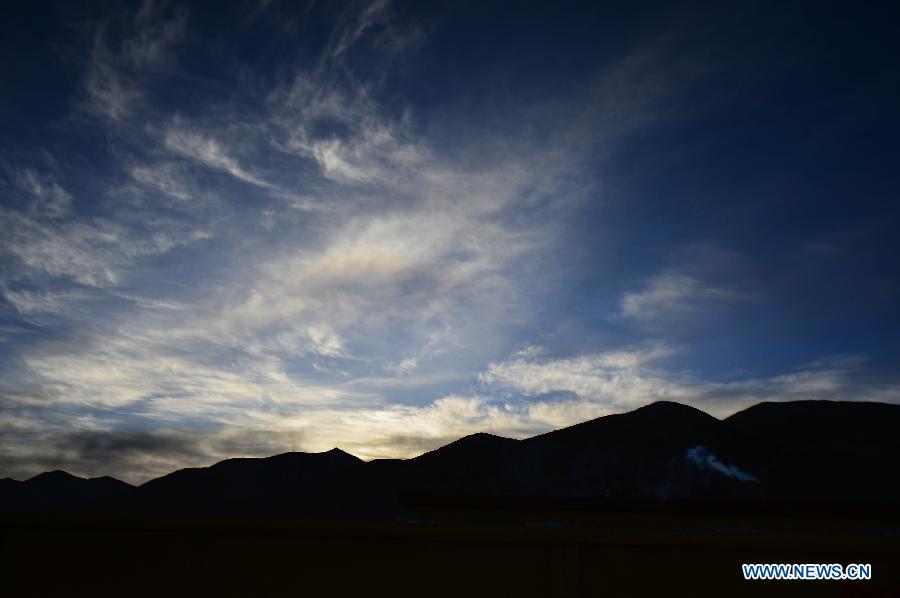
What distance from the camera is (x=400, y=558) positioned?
5648 mm

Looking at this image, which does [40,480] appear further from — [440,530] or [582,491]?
[440,530]

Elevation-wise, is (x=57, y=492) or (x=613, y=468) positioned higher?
(x=57, y=492)

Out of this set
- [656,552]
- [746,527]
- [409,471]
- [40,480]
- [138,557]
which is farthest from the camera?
[40,480]

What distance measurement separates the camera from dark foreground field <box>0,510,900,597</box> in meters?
5.42

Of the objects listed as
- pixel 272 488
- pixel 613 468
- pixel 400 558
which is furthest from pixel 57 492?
pixel 400 558

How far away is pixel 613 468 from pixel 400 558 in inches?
2552

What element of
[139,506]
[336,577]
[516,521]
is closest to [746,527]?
[516,521]

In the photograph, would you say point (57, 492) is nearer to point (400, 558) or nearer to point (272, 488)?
point (272, 488)

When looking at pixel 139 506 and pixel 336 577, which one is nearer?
pixel 336 577

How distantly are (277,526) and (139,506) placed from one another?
108 m

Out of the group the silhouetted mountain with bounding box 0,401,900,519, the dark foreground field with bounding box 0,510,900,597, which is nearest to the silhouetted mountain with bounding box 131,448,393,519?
the silhouetted mountain with bounding box 0,401,900,519

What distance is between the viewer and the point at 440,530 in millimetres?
5621

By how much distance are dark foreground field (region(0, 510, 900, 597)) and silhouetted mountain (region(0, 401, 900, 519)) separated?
117 ft

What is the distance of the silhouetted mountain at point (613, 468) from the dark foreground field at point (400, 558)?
117 feet
